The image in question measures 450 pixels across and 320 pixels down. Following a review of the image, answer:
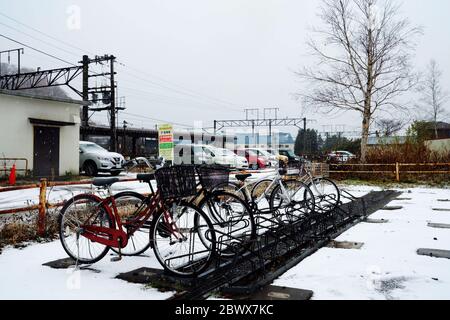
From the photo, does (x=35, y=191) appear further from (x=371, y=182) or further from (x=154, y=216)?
(x=371, y=182)

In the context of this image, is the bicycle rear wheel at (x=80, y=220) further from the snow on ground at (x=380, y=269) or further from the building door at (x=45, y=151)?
the building door at (x=45, y=151)

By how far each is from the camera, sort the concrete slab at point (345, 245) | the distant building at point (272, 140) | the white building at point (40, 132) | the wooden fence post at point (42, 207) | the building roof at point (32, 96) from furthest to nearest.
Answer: the distant building at point (272, 140) < the white building at point (40, 132) < the building roof at point (32, 96) < the wooden fence post at point (42, 207) < the concrete slab at point (345, 245)

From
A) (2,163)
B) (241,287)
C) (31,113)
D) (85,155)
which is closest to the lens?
(241,287)

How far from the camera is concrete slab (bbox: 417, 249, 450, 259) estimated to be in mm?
4086

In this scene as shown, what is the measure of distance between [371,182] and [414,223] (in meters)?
8.67

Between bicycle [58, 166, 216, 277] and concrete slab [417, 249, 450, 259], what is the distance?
96.9 inches

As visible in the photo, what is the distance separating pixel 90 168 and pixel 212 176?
498 inches

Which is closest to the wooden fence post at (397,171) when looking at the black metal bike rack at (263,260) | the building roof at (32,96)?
the black metal bike rack at (263,260)

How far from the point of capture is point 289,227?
501 cm

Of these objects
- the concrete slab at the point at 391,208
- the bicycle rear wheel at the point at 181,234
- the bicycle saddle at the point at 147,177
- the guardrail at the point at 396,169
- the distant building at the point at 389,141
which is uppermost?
the distant building at the point at 389,141

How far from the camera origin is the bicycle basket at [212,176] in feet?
13.2

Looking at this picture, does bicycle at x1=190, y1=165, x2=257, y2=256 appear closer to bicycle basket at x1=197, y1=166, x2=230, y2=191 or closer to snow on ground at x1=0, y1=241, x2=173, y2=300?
bicycle basket at x1=197, y1=166, x2=230, y2=191

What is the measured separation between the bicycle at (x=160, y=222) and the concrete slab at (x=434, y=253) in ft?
8.08
